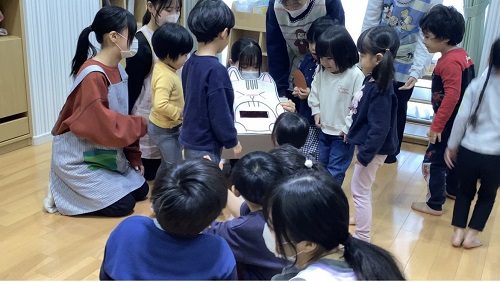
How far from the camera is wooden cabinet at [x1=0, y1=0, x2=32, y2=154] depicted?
3.12m

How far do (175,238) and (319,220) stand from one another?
36 centimetres

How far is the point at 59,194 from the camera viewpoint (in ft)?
8.27

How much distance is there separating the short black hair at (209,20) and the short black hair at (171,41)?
0.31 m

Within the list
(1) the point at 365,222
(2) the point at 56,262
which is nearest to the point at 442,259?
(1) the point at 365,222

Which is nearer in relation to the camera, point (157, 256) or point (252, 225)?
point (157, 256)

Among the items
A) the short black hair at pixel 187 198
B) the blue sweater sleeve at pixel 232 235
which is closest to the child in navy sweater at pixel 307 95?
the blue sweater sleeve at pixel 232 235

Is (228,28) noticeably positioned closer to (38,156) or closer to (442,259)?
(442,259)

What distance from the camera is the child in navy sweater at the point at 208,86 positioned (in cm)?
211

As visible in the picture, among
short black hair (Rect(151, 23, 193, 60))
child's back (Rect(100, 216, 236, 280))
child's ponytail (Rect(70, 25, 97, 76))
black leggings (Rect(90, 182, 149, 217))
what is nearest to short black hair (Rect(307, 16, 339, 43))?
short black hair (Rect(151, 23, 193, 60))

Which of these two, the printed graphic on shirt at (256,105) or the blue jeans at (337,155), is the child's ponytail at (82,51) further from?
the blue jeans at (337,155)

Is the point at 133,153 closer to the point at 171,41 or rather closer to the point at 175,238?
the point at 171,41

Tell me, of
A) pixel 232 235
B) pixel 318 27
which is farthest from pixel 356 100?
pixel 232 235

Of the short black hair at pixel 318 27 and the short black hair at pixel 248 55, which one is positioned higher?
the short black hair at pixel 318 27

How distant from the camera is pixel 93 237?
2.32 m
